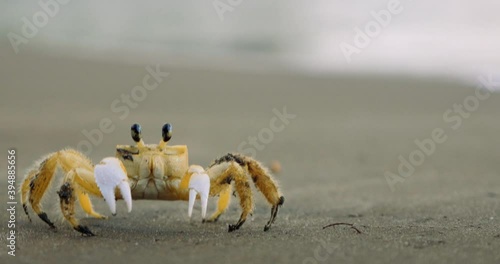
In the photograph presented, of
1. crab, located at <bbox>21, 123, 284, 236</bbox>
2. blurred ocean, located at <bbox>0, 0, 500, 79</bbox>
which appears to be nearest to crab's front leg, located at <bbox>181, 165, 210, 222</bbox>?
crab, located at <bbox>21, 123, 284, 236</bbox>

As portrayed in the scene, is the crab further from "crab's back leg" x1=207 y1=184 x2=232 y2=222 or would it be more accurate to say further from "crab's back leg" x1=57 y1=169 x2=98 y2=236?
"crab's back leg" x1=207 y1=184 x2=232 y2=222

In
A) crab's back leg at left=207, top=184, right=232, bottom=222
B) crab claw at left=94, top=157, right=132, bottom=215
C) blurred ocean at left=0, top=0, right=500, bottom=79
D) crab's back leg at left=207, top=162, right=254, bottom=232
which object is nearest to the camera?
crab claw at left=94, top=157, right=132, bottom=215

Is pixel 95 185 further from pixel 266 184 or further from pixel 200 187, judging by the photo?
pixel 266 184

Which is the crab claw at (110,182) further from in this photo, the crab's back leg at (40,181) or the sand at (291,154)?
the crab's back leg at (40,181)

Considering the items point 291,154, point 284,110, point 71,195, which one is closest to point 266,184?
point 71,195

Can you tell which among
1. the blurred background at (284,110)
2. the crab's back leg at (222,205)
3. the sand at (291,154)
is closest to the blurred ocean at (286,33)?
the blurred background at (284,110)
